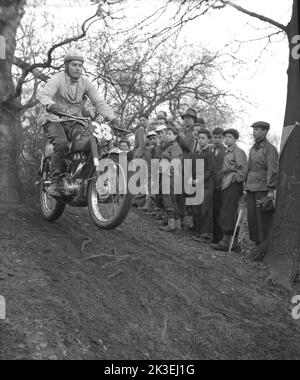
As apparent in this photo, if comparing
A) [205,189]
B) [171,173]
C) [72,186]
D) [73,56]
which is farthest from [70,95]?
[205,189]

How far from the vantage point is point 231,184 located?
757cm

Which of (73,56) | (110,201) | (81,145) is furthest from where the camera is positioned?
(73,56)

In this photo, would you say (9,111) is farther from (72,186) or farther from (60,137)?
(72,186)

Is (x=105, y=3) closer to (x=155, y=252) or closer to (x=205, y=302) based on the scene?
(x=155, y=252)

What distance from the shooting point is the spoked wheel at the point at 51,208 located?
650cm

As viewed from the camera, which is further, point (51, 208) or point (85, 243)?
point (51, 208)

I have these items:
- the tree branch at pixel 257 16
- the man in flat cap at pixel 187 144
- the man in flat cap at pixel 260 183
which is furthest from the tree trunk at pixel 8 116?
the man in flat cap at pixel 260 183

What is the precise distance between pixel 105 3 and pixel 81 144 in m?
3.90

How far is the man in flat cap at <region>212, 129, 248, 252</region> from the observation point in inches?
293

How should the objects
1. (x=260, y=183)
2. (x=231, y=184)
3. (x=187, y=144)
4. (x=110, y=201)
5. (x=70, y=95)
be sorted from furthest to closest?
(x=187, y=144) → (x=231, y=184) → (x=260, y=183) → (x=70, y=95) → (x=110, y=201)

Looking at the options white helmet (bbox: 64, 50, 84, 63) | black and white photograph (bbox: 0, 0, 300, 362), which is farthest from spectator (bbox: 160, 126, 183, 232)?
white helmet (bbox: 64, 50, 84, 63)

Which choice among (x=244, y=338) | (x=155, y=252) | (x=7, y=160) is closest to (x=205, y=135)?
(x=155, y=252)

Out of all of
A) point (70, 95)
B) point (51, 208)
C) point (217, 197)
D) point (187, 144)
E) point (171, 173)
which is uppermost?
point (70, 95)

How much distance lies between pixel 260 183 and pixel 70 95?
3.05m
